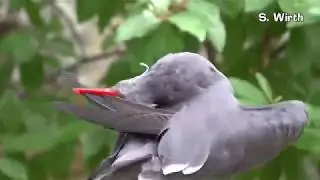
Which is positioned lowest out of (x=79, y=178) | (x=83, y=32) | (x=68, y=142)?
(x=79, y=178)

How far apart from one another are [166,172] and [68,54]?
768 millimetres

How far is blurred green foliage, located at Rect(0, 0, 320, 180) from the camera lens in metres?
0.84

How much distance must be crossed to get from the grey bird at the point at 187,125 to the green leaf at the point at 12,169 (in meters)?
0.49

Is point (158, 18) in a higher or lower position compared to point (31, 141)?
higher

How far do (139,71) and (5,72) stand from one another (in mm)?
301

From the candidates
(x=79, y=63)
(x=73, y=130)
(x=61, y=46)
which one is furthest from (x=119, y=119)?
(x=79, y=63)

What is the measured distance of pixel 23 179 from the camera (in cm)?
97

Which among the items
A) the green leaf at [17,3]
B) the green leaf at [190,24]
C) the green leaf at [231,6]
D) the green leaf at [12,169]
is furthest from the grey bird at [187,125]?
the green leaf at [17,3]

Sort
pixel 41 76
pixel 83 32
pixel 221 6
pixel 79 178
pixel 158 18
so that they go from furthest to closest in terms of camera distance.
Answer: pixel 83 32
pixel 79 178
pixel 41 76
pixel 221 6
pixel 158 18

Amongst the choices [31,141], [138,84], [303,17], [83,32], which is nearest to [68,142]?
[31,141]

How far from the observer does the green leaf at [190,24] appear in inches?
28.2

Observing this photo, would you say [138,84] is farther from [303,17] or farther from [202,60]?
[303,17]

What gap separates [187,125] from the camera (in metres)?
0.48

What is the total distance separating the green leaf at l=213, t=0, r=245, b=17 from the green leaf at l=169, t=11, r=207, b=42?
134 millimetres
